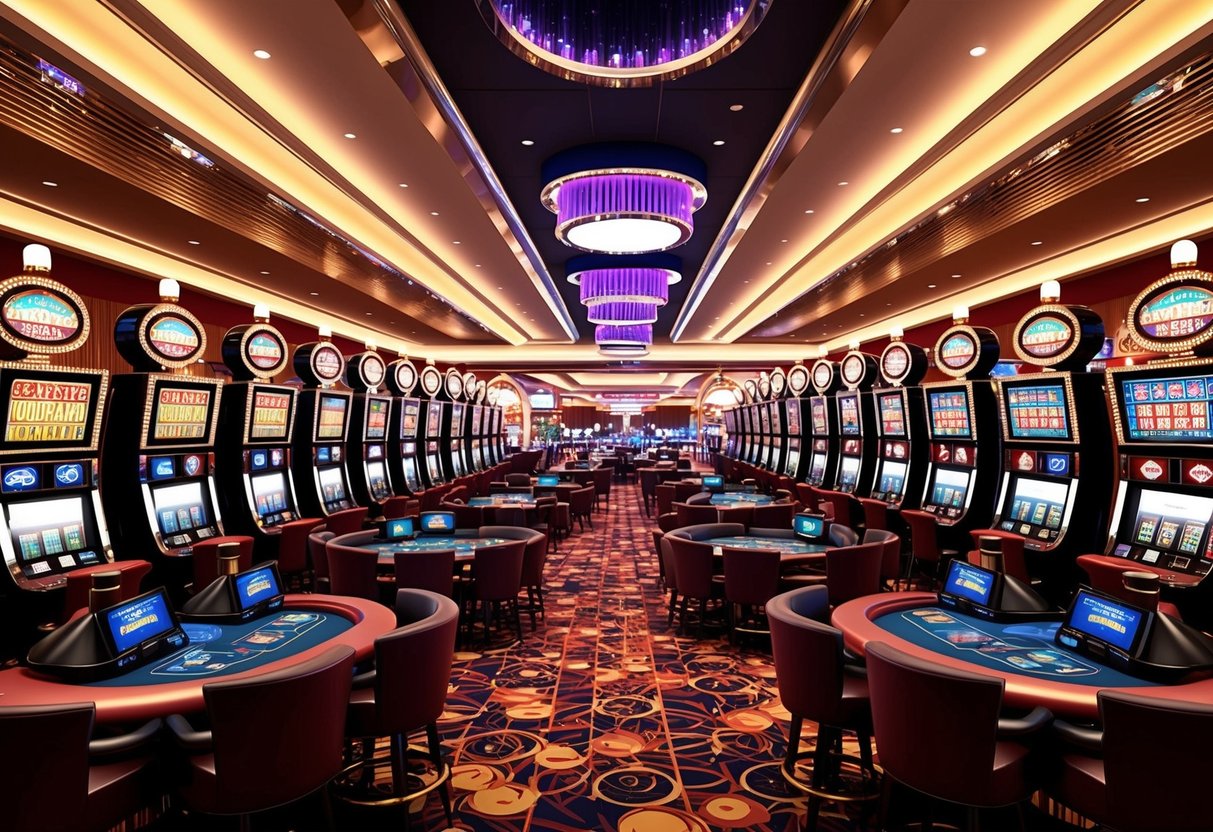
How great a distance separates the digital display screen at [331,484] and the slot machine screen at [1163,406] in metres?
6.42

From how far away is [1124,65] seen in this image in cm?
439

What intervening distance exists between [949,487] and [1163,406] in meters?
2.62

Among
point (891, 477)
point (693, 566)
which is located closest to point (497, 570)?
point (693, 566)

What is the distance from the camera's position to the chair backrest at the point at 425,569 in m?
4.33

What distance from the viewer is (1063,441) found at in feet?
15.1

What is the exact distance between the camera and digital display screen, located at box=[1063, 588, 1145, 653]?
221 centimetres

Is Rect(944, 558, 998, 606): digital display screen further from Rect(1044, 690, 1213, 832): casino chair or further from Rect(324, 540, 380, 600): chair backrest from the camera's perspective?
Rect(324, 540, 380, 600): chair backrest

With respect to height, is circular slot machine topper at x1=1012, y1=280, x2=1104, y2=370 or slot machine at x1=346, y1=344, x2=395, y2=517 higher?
circular slot machine topper at x1=1012, y1=280, x2=1104, y2=370

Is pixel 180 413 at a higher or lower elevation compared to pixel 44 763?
higher

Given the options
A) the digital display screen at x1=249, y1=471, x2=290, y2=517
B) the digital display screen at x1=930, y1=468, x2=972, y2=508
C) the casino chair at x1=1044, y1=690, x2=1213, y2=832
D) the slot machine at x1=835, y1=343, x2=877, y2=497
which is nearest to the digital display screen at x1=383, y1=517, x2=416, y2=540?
the digital display screen at x1=249, y1=471, x2=290, y2=517

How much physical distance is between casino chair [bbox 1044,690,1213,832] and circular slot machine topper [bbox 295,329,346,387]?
6961 millimetres

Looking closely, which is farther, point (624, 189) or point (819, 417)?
point (819, 417)

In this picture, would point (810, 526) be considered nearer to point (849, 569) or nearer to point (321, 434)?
point (849, 569)

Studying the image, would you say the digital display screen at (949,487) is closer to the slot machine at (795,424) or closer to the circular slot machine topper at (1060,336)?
the circular slot machine topper at (1060,336)
